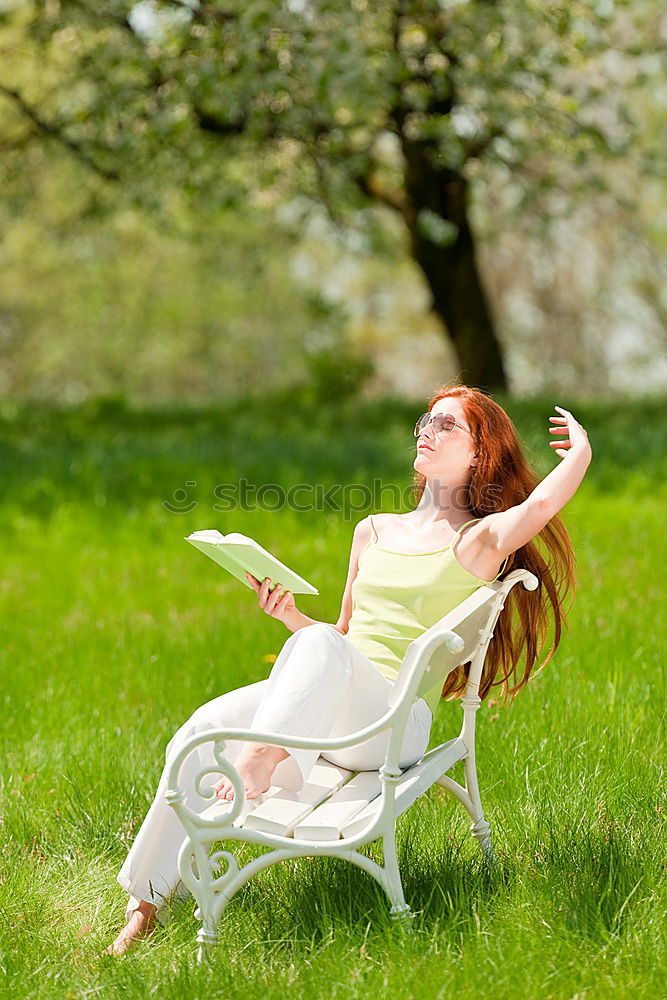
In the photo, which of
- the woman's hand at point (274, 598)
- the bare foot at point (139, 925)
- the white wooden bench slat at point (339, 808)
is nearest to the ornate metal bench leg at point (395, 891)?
the white wooden bench slat at point (339, 808)

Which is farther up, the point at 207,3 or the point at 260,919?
the point at 207,3

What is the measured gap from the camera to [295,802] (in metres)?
2.87

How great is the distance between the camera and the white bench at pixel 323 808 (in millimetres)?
2670

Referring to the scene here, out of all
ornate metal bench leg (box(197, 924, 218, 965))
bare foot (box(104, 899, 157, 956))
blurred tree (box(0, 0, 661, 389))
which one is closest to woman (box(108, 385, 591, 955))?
bare foot (box(104, 899, 157, 956))

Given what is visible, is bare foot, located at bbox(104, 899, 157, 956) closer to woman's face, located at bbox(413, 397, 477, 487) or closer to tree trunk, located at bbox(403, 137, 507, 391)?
woman's face, located at bbox(413, 397, 477, 487)

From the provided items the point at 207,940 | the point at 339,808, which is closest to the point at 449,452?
the point at 339,808

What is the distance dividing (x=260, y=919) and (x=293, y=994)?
42 cm

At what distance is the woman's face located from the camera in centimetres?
326

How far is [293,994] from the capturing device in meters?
2.61

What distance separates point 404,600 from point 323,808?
61 cm

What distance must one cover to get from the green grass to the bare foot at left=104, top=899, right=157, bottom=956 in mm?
42

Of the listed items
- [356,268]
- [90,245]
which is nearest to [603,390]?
[356,268]

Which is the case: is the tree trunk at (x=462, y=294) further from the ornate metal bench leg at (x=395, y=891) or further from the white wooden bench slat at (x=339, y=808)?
the ornate metal bench leg at (x=395, y=891)

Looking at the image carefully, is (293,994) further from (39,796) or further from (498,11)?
(498,11)
